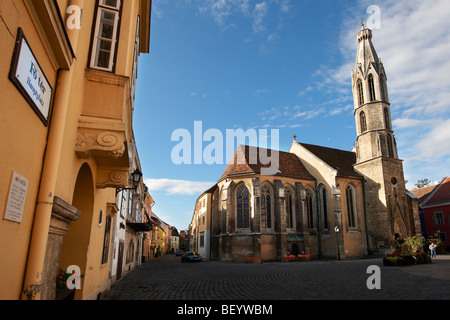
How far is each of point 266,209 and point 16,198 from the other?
30966mm

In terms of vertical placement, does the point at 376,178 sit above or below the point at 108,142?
above

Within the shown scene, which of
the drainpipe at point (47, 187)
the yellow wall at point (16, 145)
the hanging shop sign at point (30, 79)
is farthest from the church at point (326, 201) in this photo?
the hanging shop sign at point (30, 79)

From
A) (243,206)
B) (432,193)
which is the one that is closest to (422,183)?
(432,193)

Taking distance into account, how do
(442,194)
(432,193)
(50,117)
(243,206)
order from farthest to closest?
1. (432,193)
2. (442,194)
3. (243,206)
4. (50,117)

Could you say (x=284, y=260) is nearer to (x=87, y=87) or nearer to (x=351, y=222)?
(x=351, y=222)


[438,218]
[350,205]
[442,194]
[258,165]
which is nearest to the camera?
[258,165]

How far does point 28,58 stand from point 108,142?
6.73 feet

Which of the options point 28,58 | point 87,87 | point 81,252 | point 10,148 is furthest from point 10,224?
point 81,252

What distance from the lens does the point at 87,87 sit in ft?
17.2

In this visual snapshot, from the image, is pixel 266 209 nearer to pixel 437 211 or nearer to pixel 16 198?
pixel 437 211

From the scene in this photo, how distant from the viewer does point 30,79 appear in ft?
10.5

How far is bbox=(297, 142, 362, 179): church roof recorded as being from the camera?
36594 millimetres

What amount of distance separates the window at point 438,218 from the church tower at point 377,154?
11.6 meters
